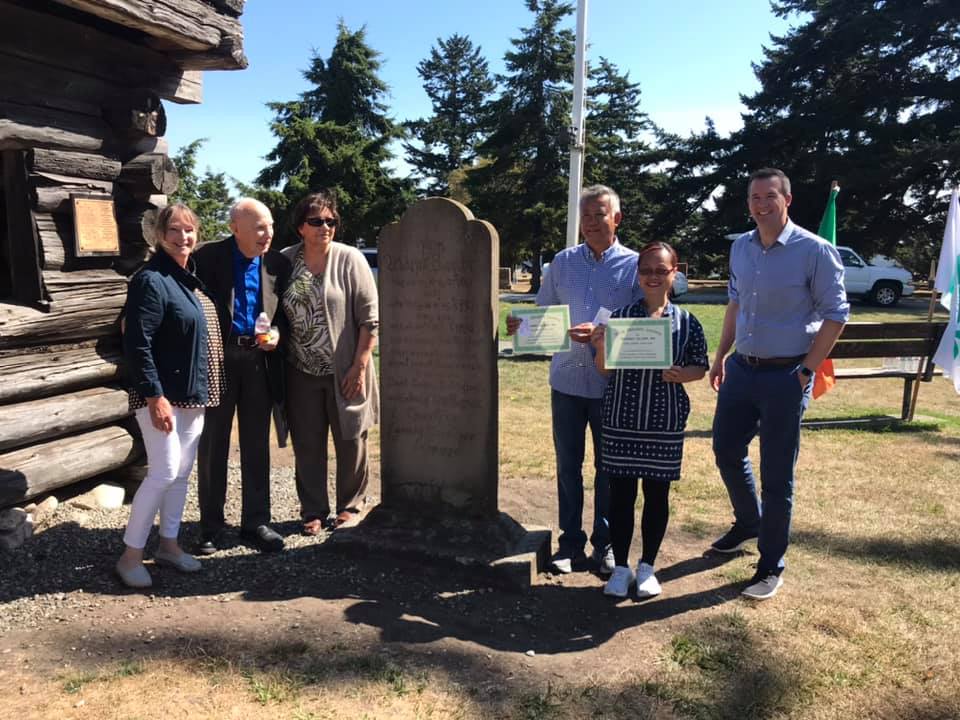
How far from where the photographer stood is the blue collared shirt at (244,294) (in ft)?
13.8

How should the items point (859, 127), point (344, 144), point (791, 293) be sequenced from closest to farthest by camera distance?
point (791, 293)
point (859, 127)
point (344, 144)

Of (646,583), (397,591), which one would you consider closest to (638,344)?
(646,583)

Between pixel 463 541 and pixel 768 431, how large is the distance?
1741 mm

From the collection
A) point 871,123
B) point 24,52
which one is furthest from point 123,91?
point 871,123

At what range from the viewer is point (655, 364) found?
3.51 m

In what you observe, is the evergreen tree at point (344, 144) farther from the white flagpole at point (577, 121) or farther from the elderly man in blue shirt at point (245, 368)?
the elderly man in blue shirt at point (245, 368)

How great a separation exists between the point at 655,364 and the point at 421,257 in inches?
57.9

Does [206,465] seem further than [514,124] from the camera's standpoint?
No

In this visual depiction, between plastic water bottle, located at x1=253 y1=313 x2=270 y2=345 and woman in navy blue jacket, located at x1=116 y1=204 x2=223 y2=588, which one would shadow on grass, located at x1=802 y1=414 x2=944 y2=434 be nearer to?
plastic water bottle, located at x1=253 y1=313 x2=270 y2=345

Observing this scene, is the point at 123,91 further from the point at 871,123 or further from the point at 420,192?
the point at 420,192

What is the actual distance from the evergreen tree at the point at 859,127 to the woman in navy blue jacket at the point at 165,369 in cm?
2679

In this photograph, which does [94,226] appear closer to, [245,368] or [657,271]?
[245,368]

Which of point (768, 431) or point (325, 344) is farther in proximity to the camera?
point (325, 344)

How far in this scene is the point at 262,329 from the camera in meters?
4.18
